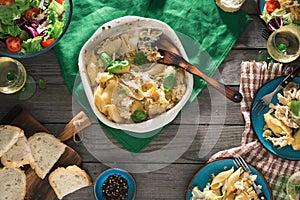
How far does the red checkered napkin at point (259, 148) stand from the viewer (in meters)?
2.58

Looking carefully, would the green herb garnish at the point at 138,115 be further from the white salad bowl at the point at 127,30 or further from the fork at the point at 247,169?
the fork at the point at 247,169

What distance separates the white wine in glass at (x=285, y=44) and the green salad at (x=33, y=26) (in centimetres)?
94

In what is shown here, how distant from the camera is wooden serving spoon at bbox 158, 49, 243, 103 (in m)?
2.48

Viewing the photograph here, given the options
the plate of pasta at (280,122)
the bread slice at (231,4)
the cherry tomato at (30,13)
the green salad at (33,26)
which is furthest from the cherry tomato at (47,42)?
the plate of pasta at (280,122)

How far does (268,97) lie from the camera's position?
253 cm

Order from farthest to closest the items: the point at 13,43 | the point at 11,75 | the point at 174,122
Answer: the point at 174,122, the point at 11,75, the point at 13,43

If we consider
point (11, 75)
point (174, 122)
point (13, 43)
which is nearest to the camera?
point (13, 43)

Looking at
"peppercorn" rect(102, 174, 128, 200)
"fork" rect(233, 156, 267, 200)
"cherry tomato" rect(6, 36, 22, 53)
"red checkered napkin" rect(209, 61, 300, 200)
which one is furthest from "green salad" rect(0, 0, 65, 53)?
"fork" rect(233, 156, 267, 200)

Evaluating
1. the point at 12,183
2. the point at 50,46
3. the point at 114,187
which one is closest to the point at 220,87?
Result: the point at 114,187

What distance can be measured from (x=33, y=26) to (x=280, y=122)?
1170 millimetres

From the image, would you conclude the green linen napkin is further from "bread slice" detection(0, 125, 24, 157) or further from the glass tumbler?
"bread slice" detection(0, 125, 24, 157)

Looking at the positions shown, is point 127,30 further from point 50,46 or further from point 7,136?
point 7,136

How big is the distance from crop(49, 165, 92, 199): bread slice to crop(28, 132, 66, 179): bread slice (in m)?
0.05

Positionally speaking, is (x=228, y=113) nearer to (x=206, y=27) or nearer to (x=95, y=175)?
(x=206, y=27)
